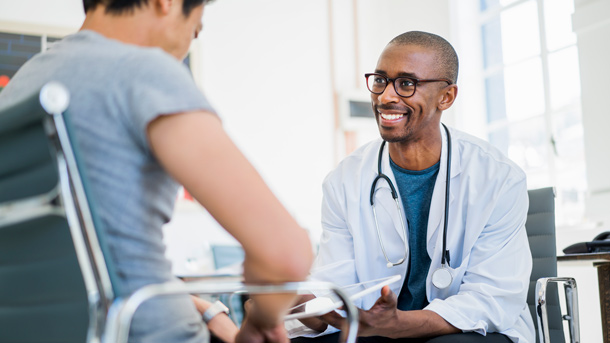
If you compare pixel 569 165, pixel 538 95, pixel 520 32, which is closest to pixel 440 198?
pixel 569 165

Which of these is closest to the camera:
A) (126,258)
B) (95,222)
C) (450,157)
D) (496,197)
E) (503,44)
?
(95,222)

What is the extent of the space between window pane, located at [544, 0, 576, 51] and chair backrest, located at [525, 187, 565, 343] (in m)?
2.90

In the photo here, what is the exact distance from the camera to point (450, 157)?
197cm

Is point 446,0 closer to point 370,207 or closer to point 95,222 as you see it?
point 370,207

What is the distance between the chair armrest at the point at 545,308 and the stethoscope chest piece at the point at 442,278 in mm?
275

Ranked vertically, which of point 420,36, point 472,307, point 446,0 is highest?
point 446,0

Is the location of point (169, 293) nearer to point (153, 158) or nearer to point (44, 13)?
point (153, 158)

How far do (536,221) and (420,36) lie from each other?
2.26 feet

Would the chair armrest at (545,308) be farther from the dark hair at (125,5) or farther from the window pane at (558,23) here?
the window pane at (558,23)

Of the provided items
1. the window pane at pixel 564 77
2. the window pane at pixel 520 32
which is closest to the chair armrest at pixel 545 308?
the window pane at pixel 564 77

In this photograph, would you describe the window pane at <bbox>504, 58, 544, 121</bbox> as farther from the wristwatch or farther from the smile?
the wristwatch

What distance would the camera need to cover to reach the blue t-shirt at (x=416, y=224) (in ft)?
6.21

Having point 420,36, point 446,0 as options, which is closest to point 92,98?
point 420,36

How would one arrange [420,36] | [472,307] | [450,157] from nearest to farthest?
[472,307] → [450,157] → [420,36]
